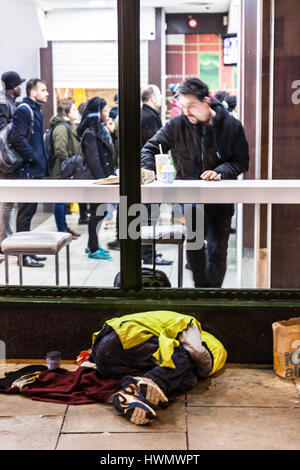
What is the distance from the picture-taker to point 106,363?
3508 mm

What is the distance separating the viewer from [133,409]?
3137mm

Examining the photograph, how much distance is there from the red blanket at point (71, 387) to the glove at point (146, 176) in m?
1.13

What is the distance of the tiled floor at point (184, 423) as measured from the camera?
2.93m

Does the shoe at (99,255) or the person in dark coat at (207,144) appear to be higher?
the person in dark coat at (207,144)

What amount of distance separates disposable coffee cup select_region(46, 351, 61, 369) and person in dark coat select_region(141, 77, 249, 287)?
1020 millimetres

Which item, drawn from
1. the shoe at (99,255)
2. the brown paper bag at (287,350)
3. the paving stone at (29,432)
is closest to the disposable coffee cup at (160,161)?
the shoe at (99,255)

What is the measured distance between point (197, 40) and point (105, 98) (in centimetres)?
67

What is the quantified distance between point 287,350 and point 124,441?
44.3 inches

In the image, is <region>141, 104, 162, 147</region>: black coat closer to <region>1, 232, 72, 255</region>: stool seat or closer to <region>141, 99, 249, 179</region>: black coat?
<region>141, 99, 249, 179</region>: black coat

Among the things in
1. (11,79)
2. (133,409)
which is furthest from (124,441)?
(11,79)

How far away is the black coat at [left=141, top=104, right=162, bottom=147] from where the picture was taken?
3861 millimetres

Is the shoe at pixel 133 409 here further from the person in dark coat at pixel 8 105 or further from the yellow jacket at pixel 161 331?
the person in dark coat at pixel 8 105

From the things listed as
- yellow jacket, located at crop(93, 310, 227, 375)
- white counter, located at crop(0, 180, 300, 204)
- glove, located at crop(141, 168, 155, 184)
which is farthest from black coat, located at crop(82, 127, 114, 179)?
yellow jacket, located at crop(93, 310, 227, 375)

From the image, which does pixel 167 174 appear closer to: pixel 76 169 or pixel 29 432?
pixel 76 169
